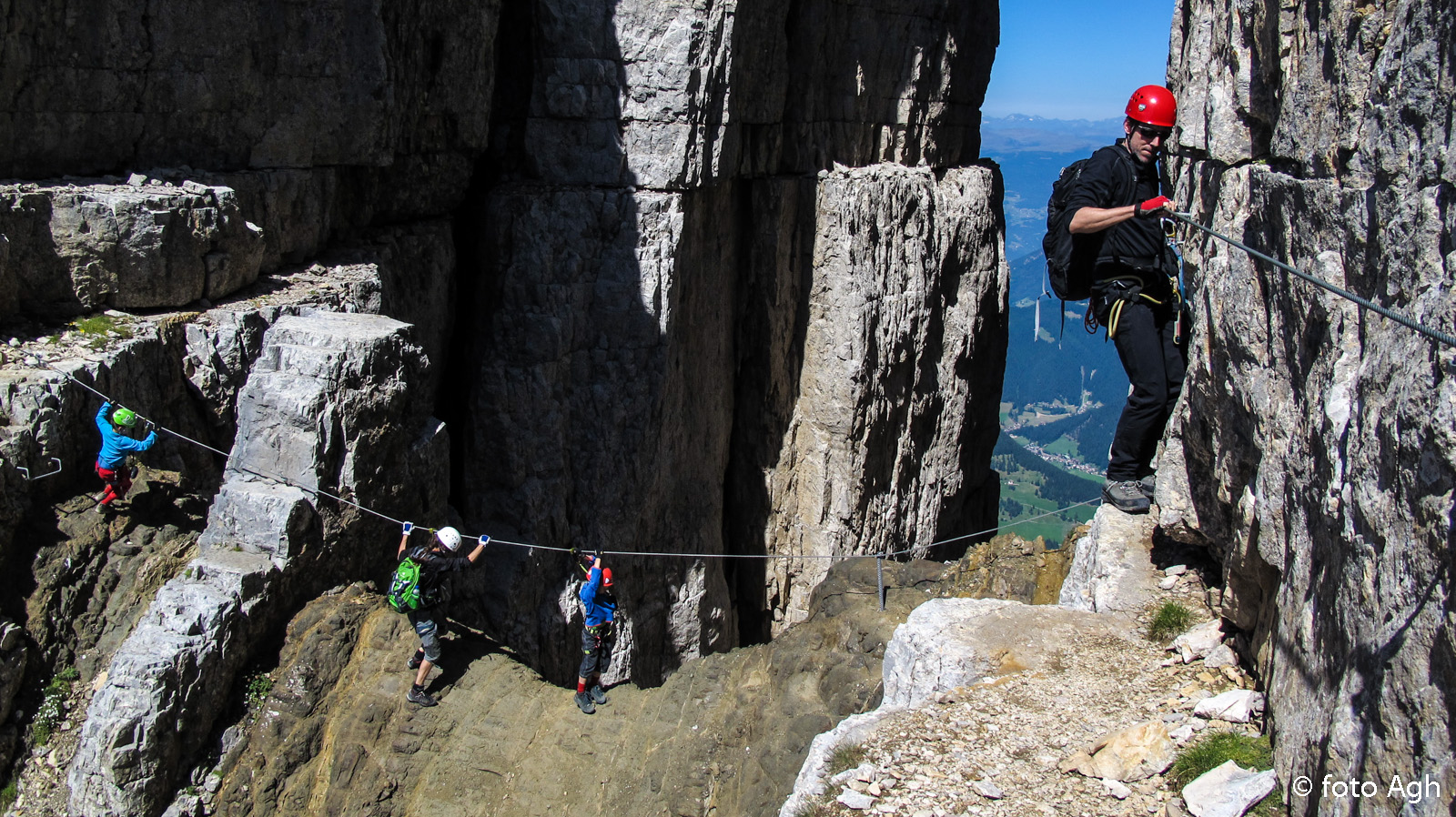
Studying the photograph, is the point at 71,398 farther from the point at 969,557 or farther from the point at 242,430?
the point at 969,557

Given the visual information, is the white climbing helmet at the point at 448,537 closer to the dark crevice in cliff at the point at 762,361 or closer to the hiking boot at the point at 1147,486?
the hiking boot at the point at 1147,486

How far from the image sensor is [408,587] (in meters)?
8.77

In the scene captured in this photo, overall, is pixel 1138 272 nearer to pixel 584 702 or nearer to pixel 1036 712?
pixel 1036 712

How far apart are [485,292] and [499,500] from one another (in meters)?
3.00

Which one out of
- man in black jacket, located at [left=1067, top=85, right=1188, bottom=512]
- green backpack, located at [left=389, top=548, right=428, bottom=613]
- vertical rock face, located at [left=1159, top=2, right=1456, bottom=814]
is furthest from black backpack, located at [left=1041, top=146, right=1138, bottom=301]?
green backpack, located at [left=389, top=548, right=428, bottom=613]

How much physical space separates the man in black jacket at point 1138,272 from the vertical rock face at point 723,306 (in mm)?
7950

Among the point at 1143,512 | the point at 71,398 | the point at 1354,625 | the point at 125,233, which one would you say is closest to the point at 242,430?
the point at 71,398

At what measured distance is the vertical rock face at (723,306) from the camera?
48.5 feet

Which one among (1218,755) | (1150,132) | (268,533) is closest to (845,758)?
(1218,755)

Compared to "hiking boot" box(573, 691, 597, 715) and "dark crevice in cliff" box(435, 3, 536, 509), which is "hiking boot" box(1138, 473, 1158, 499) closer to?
"hiking boot" box(573, 691, 597, 715)

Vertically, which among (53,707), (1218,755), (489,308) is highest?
(489,308)

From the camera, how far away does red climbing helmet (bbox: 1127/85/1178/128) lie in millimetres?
7727

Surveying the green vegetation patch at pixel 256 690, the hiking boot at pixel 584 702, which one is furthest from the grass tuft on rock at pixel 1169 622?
the green vegetation patch at pixel 256 690

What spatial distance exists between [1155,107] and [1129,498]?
302 centimetres
